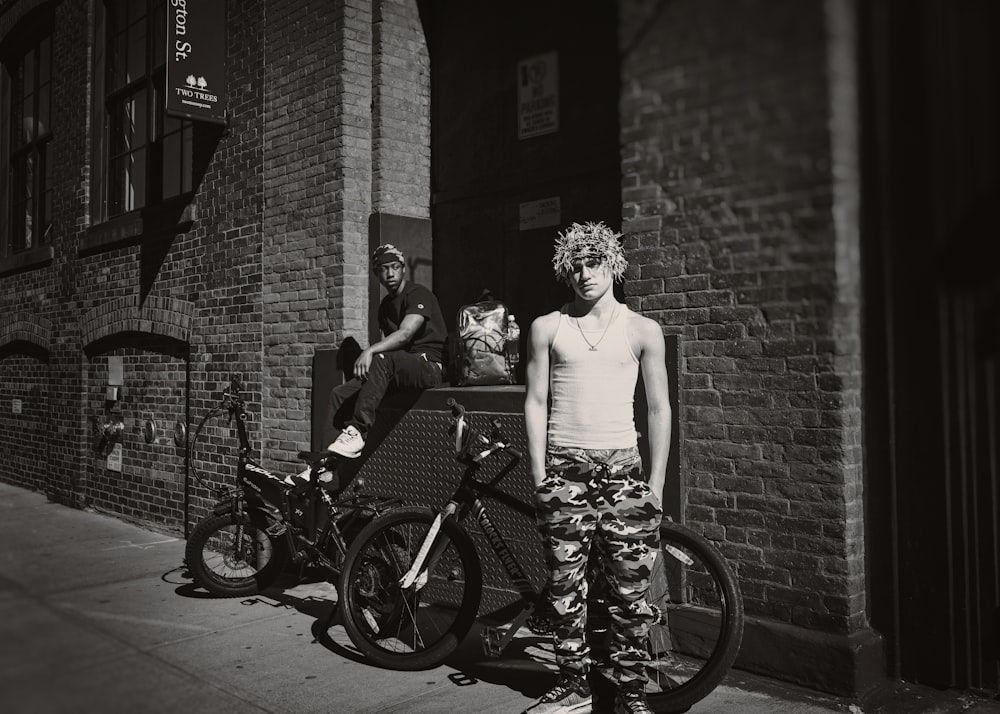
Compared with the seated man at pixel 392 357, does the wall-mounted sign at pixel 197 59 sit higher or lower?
higher

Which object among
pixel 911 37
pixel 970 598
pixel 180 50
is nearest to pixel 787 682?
pixel 970 598

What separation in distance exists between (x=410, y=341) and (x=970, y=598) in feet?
11.1

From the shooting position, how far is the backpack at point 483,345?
5137 millimetres

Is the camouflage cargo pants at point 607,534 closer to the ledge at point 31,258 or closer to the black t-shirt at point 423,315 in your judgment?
the black t-shirt at point 423,315

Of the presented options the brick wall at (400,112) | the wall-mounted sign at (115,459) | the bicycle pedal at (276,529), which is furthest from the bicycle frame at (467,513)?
the wall-mounted sign at (115,459)

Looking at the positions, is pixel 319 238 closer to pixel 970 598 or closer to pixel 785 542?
pixel 785 542

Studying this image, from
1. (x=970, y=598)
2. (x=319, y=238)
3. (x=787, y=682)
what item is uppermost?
(x=319, y=238)

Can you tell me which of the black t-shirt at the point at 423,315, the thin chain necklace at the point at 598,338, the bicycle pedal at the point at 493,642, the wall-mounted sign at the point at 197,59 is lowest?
the bicycle pedal at the point at 493,642

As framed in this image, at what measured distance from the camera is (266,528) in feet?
17.5

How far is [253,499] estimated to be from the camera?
5.34 meters

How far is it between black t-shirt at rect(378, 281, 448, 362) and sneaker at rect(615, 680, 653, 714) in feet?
8.93

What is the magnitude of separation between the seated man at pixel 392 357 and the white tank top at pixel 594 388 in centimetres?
219

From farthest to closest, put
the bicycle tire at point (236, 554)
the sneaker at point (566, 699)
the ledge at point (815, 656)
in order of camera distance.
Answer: the bicycle tire at point (236, 554) < the ledge at point (815, 656) < the sneaker at point (566, 699)

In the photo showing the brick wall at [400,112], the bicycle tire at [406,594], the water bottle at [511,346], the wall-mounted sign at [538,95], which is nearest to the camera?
the bicycle tire at [406,594]
